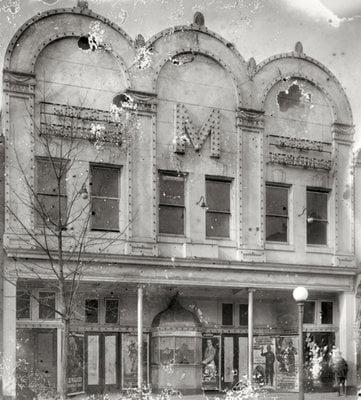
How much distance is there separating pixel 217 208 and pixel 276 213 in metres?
2.14

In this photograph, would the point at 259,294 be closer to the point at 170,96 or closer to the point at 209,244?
the point at 209,244

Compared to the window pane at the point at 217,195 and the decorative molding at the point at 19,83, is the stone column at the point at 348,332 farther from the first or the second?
the decorative molding at the point at 19,83

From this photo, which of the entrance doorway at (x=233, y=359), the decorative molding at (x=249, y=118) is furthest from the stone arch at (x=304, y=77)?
the entrance doorway at (x=233, y=359)

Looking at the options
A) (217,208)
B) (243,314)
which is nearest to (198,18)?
(217,208)

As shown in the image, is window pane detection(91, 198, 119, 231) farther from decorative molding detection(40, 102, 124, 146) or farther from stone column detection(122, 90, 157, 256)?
decorative molding detection(40, 102, 124, 146)

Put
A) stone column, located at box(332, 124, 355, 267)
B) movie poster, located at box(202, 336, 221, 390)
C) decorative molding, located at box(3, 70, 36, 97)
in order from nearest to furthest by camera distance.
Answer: decorative molding, located at box(3, 70, 36, 97), movie poster, located at box(202, 336, 221, 390), stone column, located at box(332, 124, 355, 267)

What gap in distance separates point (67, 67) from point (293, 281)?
9.42 meters

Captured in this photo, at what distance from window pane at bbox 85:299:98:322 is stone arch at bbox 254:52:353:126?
7.90 metres

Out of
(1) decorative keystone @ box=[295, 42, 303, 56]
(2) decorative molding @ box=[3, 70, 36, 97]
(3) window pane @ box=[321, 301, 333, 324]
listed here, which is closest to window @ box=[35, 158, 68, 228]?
(2) decorative molding @ box=[3, 70, 36, 97]

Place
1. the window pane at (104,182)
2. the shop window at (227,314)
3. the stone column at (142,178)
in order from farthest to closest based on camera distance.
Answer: the shop window at (227,314) < the stone column at (142,178) < the window pane at (104,182)

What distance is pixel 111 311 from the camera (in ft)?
74.2

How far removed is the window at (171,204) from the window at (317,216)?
4.56m

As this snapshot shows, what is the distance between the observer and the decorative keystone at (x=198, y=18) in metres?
22.9

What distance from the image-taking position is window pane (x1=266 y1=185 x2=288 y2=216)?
80.5 feet
